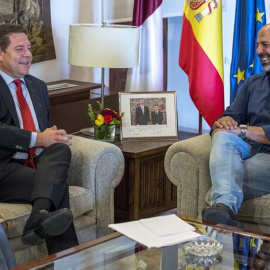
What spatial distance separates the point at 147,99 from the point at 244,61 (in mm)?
865

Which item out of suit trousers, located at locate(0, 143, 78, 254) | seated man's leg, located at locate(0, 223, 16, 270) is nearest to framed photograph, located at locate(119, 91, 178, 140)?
suit trousers, located at locate(0, 143, 78, 254)

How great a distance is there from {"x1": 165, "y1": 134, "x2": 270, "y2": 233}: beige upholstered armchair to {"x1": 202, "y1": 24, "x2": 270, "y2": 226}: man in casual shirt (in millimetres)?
79

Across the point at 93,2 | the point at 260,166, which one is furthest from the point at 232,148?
the point at 93,2

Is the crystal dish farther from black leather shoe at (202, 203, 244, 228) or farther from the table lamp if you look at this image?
the table lamp

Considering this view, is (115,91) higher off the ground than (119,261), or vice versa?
(115,91)

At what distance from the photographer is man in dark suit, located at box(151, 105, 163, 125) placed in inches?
168

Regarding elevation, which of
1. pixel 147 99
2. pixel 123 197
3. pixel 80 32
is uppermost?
pixel 80 32

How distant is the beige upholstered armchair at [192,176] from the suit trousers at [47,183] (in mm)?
616

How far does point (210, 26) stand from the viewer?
15.8ft

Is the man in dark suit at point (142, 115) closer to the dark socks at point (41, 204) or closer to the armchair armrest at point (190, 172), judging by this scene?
the armchair armrest at point (190, 172)

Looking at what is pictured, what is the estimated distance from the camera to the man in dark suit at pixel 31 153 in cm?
311

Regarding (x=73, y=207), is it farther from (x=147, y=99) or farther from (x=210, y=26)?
(x=210, y=26)

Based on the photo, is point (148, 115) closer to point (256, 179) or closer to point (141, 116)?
point (141, 116)

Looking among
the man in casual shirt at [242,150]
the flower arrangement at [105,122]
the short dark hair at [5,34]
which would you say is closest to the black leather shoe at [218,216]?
the man in casual shirt at [242,150]
